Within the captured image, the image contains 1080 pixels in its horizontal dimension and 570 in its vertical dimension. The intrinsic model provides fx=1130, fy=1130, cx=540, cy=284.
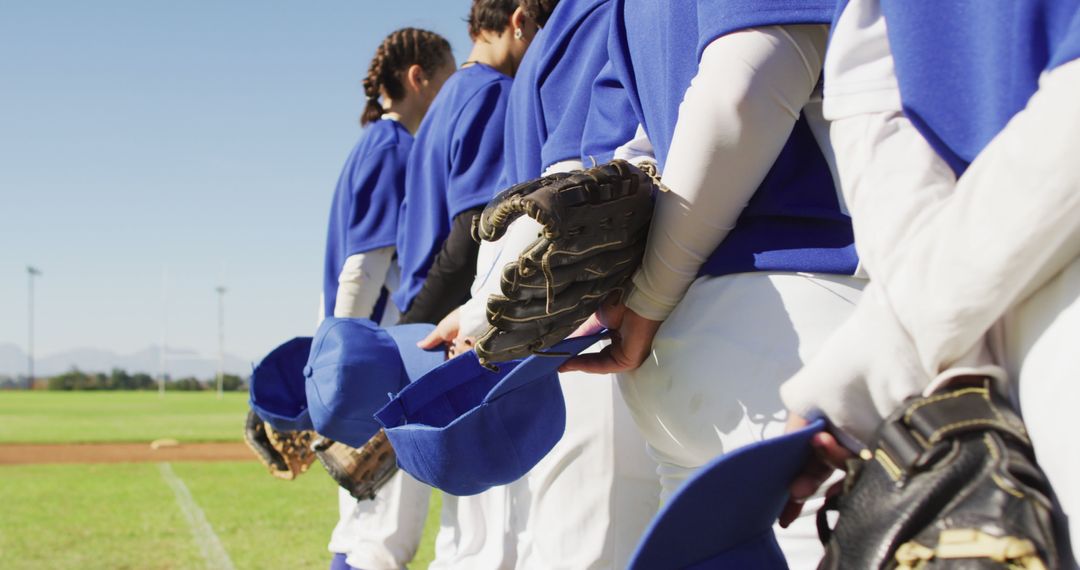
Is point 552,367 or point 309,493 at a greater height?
point 552,367

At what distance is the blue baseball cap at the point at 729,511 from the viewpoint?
114 cm

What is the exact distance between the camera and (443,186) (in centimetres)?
363

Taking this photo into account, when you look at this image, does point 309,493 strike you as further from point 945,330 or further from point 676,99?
point 945,330

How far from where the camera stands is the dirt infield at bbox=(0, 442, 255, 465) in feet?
42.9

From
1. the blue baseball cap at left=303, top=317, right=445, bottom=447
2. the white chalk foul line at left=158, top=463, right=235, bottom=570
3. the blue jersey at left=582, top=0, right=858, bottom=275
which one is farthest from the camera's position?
the white chalk foul line at left=158, top=463, right=235, bottom=570

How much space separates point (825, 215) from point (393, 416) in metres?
0.83

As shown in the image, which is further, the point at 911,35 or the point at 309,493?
the point at 309,493

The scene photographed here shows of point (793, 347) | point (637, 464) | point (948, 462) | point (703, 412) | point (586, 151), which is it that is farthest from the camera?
point (637, 464)

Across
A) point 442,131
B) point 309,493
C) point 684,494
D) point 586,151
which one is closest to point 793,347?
point 684,494

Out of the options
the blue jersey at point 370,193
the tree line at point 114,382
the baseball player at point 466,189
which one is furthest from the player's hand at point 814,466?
the tree line at point 114,382

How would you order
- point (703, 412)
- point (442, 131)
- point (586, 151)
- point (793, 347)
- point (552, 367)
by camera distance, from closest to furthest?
point (793, 347) < point (703, 412) < point (552, 367) < point (586, 151) < point (442, 131)

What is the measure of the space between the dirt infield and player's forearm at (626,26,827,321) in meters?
12.2

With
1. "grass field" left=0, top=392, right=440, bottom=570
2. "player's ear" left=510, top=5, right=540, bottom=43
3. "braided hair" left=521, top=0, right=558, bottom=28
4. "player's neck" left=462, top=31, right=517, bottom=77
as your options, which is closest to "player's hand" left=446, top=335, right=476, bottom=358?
"braided hair" left=521, top=0, right=558, bottom=28

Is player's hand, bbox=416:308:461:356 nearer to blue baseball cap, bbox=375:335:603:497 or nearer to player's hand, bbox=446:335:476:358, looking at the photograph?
player's hand, bbox=446:335:476:358
